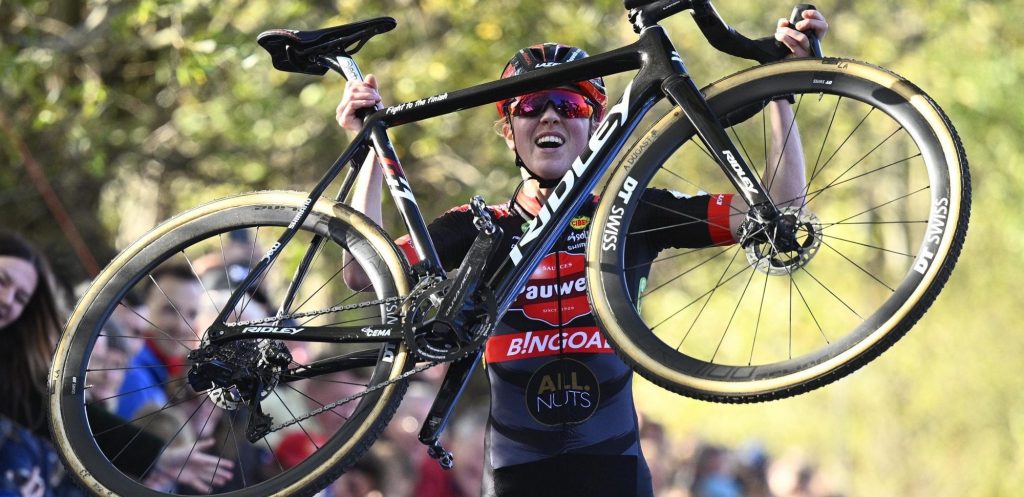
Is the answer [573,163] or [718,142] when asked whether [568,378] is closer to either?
[573,163]

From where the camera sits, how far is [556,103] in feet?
14.4

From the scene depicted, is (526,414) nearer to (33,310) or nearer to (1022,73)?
(33,310)

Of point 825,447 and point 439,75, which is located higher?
point 825,447

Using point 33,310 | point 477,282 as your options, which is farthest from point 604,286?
point 33,310

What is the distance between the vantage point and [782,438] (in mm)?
19938

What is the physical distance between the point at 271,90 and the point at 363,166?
6.13m

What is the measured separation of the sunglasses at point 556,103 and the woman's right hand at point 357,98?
410mm

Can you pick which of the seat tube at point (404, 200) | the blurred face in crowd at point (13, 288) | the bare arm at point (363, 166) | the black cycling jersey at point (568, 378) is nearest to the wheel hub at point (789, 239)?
the black cycling jersey at point (568, 378)

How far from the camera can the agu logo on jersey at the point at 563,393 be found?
14.0 feet

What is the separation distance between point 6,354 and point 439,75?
443cm

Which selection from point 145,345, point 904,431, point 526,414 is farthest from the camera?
point 904,431

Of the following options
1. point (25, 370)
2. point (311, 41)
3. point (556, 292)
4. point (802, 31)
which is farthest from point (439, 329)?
point (25, 370)

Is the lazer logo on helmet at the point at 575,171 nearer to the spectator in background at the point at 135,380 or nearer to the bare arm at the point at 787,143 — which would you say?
the bare arm at the point at 787,143

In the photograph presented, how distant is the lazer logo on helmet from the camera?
403cm
